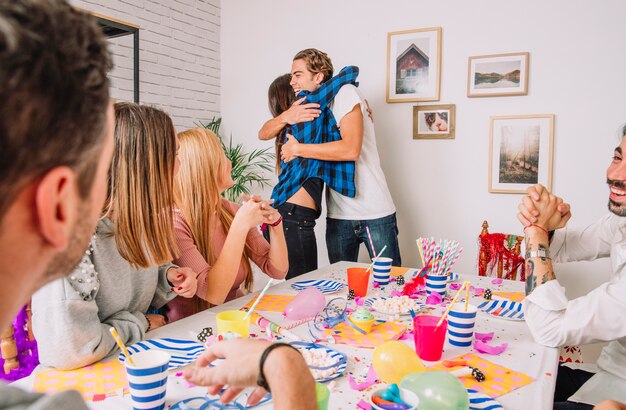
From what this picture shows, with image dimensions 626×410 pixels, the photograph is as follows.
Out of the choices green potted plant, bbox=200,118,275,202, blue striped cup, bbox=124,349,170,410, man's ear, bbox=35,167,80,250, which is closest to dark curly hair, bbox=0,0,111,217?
man's ear, bbox=35,167,80,250

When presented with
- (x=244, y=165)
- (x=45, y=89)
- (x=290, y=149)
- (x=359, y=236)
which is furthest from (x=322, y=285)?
(x=244, y=165)

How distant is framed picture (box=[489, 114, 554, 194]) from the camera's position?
2.94 meters

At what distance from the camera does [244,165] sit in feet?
12.8

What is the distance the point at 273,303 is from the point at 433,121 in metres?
2.04

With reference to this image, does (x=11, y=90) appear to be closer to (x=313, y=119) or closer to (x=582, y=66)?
(x=313, y=119)

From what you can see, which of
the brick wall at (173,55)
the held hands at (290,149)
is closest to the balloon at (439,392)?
the held hands at (290,149)

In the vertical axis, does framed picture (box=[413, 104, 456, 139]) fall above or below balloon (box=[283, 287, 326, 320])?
above

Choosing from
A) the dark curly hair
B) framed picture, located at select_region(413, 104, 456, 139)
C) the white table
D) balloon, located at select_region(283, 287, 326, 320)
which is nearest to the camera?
the dark curly hair

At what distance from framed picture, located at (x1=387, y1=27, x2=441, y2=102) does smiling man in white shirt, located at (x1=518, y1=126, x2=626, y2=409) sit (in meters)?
1.63

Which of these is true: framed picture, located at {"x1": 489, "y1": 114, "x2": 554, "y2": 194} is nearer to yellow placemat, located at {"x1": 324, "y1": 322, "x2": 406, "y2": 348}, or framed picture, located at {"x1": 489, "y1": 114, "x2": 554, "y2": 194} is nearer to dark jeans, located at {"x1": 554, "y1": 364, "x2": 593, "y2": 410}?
dark jeans, located at {"x1": 554, "y1": 364, "x2": 593, "y2": 410}

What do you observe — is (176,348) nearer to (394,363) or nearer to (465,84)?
(394,363)

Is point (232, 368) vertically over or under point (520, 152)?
under

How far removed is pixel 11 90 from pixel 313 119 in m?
2.45

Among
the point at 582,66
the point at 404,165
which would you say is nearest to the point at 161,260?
the point at 404,165
